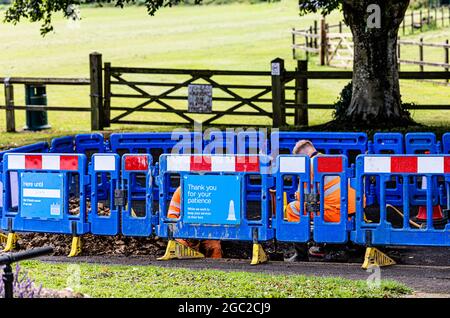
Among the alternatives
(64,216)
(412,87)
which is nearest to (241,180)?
(64,216)

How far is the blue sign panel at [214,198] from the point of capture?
13297mm

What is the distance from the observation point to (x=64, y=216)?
14102mm

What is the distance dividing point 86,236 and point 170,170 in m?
1.97

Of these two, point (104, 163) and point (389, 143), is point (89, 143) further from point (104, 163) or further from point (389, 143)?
point (389, 143)

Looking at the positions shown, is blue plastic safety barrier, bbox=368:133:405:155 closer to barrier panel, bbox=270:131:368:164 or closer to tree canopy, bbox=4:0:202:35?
barrier panel, bbox=270:131:368:164

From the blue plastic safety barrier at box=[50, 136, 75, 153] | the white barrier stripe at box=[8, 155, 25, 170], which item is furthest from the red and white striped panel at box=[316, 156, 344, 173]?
the blue plastic safety barrier at box=[50, 136, 75, 153]

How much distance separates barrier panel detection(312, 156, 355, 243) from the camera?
13.1 metres

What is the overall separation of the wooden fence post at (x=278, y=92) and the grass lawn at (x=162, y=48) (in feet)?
12.3

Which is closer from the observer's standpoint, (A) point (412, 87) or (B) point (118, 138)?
(B) point (118, 138)

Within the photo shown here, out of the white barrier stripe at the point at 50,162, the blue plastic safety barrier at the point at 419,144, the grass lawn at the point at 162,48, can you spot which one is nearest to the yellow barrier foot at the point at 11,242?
the white barrier stripe at the point at 50,162

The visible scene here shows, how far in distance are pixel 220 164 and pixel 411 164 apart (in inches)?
84.9

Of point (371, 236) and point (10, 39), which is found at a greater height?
point (10, 39)
